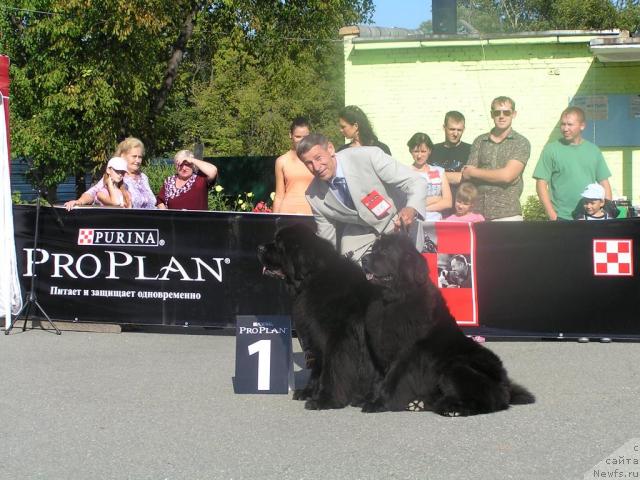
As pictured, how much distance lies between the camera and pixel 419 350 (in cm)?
656

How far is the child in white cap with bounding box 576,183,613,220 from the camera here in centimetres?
1030

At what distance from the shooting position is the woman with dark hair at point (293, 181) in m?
10.6

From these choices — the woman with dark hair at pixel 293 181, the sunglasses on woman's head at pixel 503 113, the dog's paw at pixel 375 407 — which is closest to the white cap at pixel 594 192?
the sunglasses on woman's head at pixel 503 113

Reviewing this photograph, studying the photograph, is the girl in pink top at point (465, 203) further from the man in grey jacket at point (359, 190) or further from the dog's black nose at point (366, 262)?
the dog's black nose at point (366, 262)

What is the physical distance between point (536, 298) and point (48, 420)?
5164 mm

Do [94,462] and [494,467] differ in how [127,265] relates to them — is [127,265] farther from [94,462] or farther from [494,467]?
[494,467]

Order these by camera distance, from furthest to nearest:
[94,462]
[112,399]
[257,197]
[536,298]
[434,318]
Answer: [257,197] < [536,298] < [112,399] < [434,318] < [94,462]

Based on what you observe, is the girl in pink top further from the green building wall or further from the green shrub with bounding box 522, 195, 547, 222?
the green building wall

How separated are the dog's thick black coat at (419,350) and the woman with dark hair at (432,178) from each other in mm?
4109

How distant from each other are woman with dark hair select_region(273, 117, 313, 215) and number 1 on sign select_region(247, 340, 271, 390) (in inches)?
122

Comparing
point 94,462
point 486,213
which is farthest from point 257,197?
point 94,462

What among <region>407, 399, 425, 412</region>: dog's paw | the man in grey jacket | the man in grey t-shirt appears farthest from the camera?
the man in grey t-shirt

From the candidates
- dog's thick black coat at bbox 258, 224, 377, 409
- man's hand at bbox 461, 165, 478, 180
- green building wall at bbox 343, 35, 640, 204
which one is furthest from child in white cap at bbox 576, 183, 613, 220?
green building wall at bbox 343, 35, 640, 204

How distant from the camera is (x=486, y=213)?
11227 millimetres
